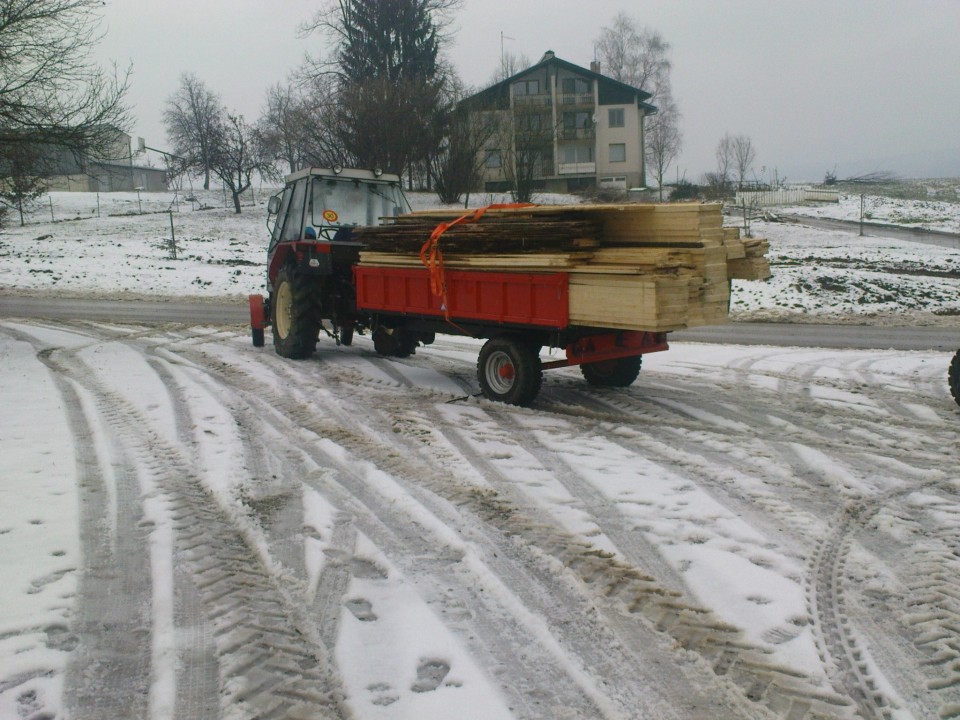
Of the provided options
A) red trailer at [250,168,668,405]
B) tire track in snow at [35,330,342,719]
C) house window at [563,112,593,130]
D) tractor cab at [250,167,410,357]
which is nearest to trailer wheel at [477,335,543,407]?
red trailer at [250,168,668,405]

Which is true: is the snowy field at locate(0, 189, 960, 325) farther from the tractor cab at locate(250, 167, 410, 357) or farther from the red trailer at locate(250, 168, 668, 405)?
the red trailer at locate(250, 168, 668, 405)

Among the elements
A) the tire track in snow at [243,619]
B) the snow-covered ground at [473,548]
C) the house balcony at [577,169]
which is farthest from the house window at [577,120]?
the tire track in snow at [243,619]

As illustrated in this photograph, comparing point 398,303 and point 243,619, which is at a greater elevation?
point 398,303

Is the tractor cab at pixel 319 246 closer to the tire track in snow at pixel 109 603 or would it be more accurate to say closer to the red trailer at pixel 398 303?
the red trailer at pixel 398 303

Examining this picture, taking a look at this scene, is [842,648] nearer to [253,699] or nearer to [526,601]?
[526,601]

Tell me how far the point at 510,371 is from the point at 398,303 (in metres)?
1.79

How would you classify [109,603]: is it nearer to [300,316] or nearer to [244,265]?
[300,316]

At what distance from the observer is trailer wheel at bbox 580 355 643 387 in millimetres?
9141

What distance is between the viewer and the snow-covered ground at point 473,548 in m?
3.41

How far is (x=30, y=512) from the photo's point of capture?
516 centimetres

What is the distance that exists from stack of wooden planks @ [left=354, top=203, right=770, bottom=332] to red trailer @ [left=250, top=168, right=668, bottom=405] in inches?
7.9

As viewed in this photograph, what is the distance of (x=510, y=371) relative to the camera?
8.50 meters

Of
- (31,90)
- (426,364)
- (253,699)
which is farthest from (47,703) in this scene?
(31,90)

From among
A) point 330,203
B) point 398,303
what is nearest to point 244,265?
point 330,203
